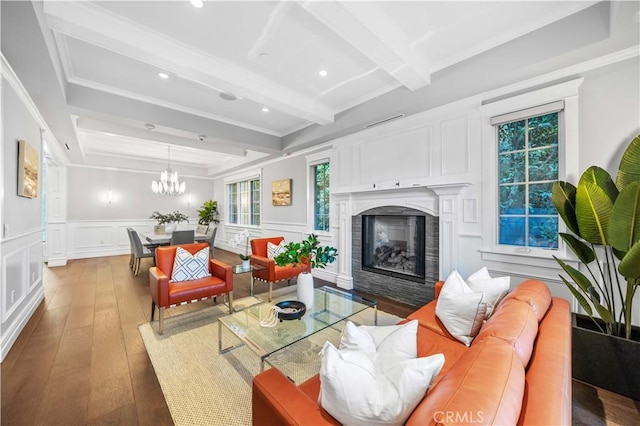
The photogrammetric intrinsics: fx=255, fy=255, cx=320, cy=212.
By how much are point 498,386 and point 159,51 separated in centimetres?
319

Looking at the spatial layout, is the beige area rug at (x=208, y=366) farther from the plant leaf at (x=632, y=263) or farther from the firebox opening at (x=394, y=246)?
the plant leaf at (x=632, y=263)

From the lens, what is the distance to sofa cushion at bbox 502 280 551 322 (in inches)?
58.5

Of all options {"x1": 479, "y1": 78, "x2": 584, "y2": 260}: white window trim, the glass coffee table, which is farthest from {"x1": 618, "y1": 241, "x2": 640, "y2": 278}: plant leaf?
the glass coffee table

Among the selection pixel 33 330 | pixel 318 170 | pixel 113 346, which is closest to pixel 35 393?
pixel 113 346

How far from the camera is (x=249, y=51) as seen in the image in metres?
2.47

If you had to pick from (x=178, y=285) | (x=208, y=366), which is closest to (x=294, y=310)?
(x=208, y=366)

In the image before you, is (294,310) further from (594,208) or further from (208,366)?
(594,208)

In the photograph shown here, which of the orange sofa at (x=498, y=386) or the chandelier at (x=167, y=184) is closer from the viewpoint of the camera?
the orange sofa at (x=498, y=386)

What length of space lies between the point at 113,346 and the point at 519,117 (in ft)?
14.9

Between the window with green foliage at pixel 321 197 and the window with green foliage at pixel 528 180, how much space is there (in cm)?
271

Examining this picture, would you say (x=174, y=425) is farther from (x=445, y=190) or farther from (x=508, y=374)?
(x=445, y=190)

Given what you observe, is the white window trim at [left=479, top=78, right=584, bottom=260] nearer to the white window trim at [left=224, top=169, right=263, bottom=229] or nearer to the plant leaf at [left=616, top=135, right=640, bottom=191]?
the plant leaf at [left=616, top=135, right=640, bottom=191]

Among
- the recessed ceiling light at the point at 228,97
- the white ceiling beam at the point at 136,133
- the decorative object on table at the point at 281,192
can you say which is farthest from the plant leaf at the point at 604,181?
the white ceiling beam at the point at 136,133

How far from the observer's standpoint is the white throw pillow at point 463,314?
1680 millimetres
